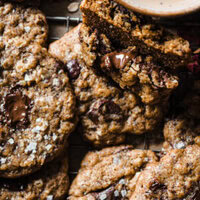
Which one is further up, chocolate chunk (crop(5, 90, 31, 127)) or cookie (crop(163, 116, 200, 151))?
chocolate chunk (crop(5, 90, 31, 127))

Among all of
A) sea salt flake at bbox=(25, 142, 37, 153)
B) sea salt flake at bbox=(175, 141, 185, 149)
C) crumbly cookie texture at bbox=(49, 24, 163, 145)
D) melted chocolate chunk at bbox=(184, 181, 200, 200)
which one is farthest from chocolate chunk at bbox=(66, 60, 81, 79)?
melted chocolate chunk at bbox=(184, 181, 200, 200)

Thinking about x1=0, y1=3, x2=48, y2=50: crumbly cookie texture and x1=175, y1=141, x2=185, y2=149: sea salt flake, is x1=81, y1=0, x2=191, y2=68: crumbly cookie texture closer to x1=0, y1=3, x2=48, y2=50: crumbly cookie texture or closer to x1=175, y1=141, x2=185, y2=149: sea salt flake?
x1=0, y1=3, x2=48, y2=50: crumbly cookie texture

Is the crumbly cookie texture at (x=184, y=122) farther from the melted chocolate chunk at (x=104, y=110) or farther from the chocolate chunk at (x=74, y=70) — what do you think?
the chocolate chunk at (x=74, y=70)

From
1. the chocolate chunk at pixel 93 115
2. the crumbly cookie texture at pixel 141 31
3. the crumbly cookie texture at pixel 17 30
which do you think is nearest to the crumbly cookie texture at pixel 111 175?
the chocolate chunk at pixel 93 115

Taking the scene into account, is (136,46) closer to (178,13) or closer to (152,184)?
(178,13)

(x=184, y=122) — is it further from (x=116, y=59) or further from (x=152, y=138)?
(x=116, y=59)

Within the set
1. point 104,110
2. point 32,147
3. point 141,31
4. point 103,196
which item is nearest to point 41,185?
point 32,147
